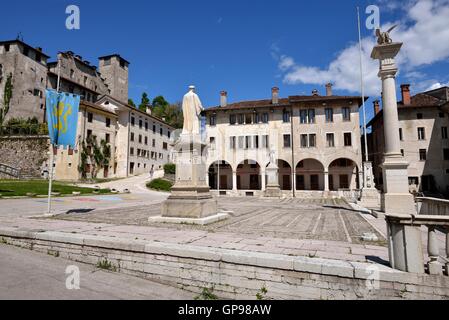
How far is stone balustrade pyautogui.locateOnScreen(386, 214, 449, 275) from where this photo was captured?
3715 mm

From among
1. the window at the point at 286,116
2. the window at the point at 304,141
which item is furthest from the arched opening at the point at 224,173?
the window at the point at 304,141

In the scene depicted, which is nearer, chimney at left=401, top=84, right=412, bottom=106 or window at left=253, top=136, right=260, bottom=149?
chimney at left=401, top=84, right=412, bottom=106

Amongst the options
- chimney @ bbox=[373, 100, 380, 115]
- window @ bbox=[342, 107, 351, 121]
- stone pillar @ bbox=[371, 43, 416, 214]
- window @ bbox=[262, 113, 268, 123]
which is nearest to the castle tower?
window @ bbox=[262, 113, 268, 123]

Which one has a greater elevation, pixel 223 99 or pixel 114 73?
pixel 114 73

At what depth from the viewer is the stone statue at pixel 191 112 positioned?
9633 millimetres

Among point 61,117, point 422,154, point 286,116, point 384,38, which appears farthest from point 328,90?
point 61,117

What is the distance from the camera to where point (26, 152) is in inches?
1335

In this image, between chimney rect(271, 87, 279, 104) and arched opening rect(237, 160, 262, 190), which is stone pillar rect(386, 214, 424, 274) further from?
arched opening rect(237, 160, 262, 190)

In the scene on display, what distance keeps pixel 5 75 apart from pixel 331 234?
5210 cm

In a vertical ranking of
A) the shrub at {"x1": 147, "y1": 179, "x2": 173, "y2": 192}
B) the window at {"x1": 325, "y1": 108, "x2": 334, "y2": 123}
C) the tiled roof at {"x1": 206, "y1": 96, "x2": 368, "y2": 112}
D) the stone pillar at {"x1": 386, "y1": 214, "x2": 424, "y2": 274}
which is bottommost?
the stone pillar at {"x1": 386, "y1": 214, "x2": 424, "y2": 274}

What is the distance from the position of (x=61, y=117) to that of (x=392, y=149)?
13.8 metres

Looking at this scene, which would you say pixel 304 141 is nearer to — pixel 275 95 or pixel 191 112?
pixel 275 95

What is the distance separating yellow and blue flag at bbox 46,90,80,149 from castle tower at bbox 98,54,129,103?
52.1 meters

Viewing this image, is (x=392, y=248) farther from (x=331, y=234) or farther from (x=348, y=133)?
(x=348, y=133)
